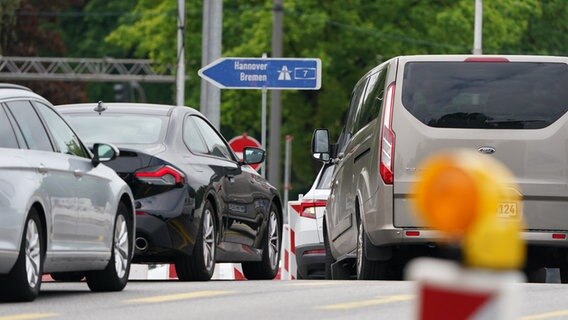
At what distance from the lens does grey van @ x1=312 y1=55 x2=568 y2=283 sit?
13.6 meters

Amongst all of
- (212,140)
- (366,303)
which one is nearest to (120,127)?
(212,140)

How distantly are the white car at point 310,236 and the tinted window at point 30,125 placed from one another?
884cm

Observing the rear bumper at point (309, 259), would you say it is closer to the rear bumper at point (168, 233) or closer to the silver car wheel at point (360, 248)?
the silver car wheel at point (360, 248)

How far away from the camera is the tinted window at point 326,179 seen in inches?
803

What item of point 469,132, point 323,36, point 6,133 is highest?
point 323,36

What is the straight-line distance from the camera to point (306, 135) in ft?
196

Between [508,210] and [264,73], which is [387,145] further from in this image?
[264,73]

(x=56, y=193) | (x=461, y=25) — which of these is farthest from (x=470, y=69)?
(x=461, y=25)

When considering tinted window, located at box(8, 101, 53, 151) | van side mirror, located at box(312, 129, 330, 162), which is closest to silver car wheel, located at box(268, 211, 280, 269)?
van side mirror, located at box(312, 129, 330, 162)

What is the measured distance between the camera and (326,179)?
2052 cm

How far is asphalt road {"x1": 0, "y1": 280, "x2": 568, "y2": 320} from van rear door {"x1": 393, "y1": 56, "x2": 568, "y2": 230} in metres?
1.12

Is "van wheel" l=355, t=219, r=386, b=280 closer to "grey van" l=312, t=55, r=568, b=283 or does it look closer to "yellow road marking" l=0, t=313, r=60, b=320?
"grey van" l=312, t=55, r=568, b=283

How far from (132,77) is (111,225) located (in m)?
59.6

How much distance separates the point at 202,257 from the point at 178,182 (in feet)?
2.23
